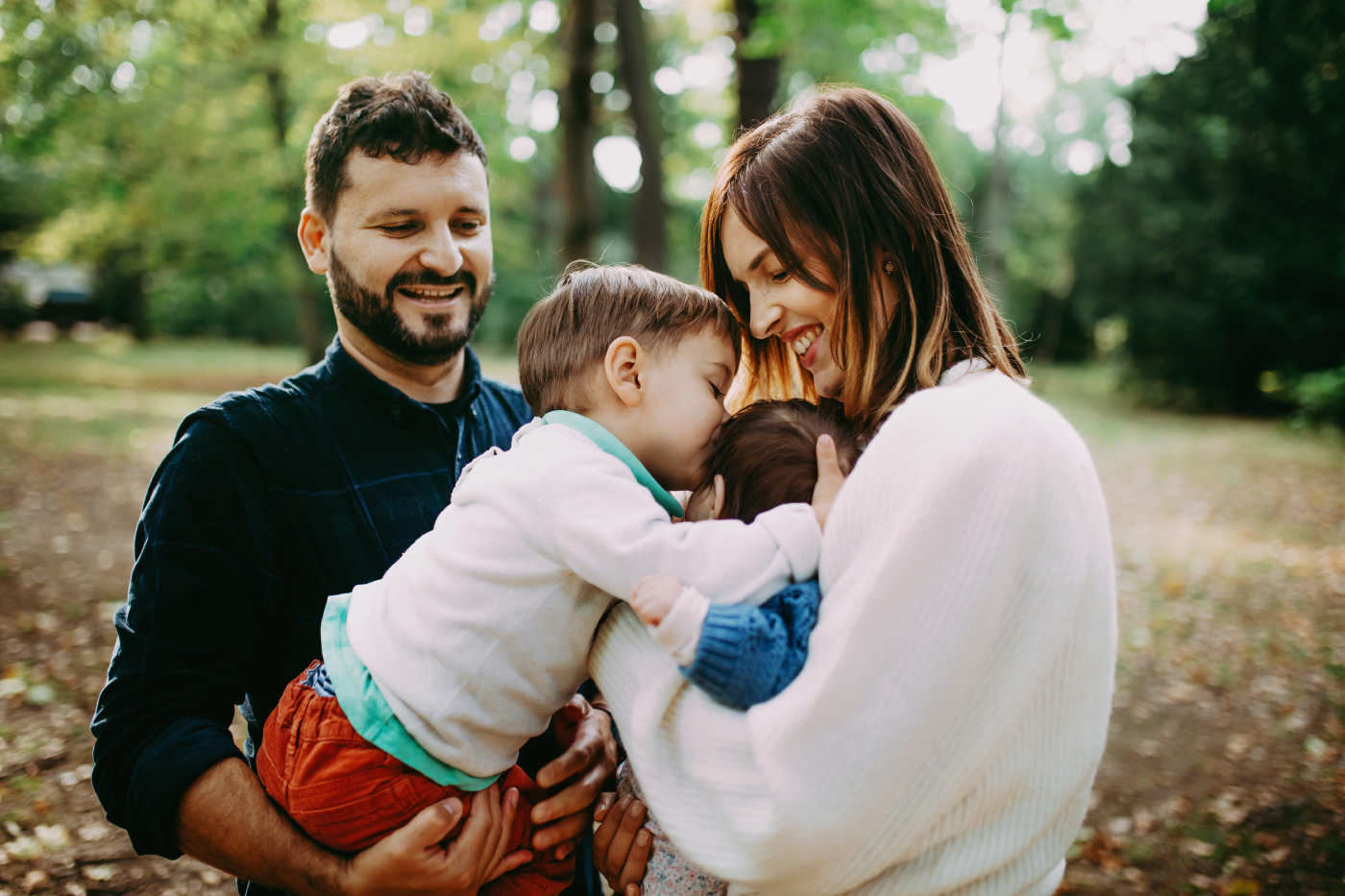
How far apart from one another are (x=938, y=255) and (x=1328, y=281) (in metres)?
21.0

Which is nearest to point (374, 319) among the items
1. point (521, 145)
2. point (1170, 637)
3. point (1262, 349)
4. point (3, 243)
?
point (1170, 637)

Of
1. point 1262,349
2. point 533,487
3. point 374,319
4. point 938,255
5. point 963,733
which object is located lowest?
point 1262,349

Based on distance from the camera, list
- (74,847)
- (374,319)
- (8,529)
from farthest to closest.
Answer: (8,529)
(74,847)
(374,319)

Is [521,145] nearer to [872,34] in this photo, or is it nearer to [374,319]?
[872,34]

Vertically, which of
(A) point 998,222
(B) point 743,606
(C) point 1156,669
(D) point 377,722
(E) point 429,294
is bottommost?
(C) point 1156,669

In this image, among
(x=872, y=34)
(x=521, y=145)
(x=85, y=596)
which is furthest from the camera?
(x=521, y=145)

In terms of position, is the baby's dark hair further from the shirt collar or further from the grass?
the grass

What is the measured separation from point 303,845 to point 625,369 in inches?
47.7

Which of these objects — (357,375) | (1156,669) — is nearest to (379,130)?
(357,375)

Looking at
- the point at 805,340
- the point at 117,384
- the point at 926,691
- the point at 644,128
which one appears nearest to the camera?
the point at 926,691

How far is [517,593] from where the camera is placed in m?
1.65

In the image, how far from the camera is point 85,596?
6.65m

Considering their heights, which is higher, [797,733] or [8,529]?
[797,733]

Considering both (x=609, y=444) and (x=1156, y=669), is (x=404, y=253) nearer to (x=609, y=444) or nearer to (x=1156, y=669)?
(x=609, y=444)
